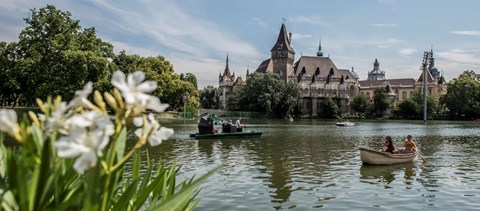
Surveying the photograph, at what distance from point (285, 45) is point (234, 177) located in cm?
9959

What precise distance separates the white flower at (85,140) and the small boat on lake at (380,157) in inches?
614

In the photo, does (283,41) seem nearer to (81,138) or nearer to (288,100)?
(288,100)

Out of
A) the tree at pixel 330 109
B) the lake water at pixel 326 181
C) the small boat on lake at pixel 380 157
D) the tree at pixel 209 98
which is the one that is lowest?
the lake water at pixel 326 181

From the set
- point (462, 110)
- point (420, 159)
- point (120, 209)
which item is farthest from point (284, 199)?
point (462, 110)

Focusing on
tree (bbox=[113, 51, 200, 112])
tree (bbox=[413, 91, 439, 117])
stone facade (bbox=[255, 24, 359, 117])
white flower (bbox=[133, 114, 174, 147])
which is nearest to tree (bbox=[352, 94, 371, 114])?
stone facade (bbox=[255, 24, 359, 117])

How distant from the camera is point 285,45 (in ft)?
365

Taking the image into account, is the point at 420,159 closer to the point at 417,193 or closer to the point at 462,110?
the point at 417,193

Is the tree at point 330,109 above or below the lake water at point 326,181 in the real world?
above

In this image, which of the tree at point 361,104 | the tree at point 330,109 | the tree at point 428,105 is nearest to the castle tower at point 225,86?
the tree at point 330,109

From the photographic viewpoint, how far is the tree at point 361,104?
10450cm

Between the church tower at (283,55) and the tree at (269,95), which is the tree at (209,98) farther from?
the tree at (269,95)

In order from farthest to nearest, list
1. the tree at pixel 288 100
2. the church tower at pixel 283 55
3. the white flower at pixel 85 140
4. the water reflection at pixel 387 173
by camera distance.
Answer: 1. the church tower at pixel 283 55
2. the tree at pixel 288 100
3. the water reflection at pixel 387 173
4. the white flower at pixel 85 140

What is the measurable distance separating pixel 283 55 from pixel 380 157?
9572 centimetres

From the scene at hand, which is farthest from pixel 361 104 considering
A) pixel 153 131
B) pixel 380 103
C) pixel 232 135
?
pixel 153 131
